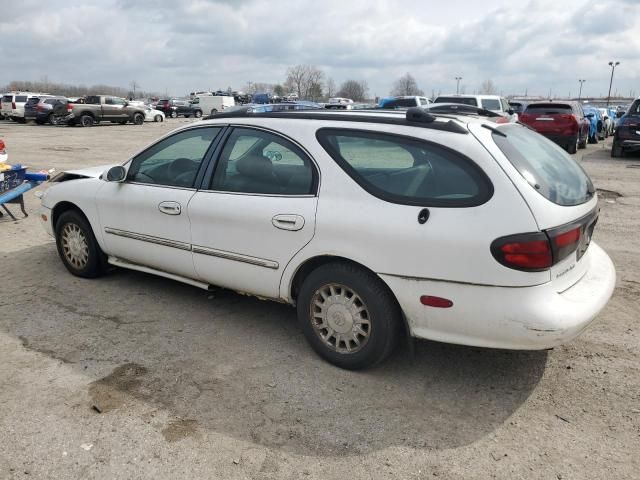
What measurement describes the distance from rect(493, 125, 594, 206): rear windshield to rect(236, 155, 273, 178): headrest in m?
1.56

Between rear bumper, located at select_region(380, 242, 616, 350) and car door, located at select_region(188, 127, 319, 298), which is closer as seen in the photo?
rear bumper, located at select_region(380, 242, 616, 350)

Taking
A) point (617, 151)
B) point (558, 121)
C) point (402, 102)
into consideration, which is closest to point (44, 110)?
point (402, 102)

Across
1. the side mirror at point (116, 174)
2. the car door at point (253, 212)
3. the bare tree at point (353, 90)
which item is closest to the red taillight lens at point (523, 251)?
the car door at point (253, 212)

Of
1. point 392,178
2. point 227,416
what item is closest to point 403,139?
point 392,178

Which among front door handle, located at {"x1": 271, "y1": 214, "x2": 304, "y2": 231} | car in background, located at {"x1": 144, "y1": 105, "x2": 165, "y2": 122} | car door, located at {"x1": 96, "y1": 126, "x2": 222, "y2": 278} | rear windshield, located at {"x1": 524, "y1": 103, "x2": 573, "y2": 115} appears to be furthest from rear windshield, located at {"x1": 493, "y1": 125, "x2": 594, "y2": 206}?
car in background, located at {"x1": 144, "y1": 105, "x2": 165, "y2": 122}

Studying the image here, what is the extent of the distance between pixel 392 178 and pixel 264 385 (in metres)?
Answer: 1.51

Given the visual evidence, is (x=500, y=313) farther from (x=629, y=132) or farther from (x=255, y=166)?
(x=629, y=132)

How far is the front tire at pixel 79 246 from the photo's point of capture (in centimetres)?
504

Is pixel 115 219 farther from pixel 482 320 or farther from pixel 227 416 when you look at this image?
pixel 482 320

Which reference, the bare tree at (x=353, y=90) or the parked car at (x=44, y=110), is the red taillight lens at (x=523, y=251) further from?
the bare tree at (x=353, y=90)

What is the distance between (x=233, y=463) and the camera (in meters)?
2.70

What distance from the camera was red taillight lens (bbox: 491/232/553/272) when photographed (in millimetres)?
2832

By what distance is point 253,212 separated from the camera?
3.73 meters

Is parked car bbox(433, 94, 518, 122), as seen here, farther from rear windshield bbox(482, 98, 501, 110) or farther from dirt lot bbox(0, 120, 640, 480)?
dirt lot bbox(0, 120, 640, 480)
